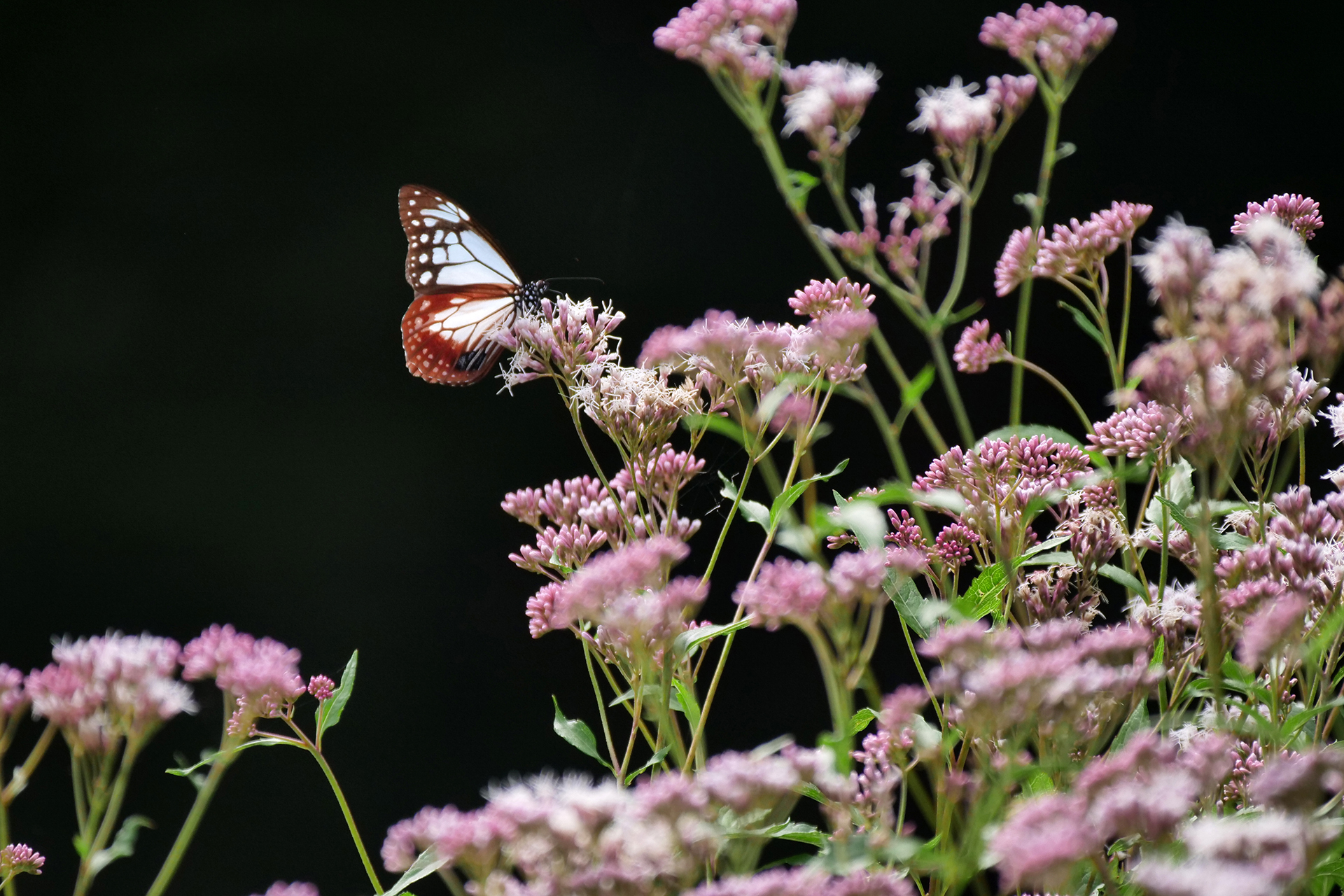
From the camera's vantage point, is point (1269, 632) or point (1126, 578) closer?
point (1269, 632)

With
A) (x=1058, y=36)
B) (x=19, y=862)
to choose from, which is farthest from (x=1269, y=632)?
(x=19, y=862)

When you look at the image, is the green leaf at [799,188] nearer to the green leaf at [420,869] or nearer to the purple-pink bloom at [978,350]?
the purple-pink bloom at [978,350]

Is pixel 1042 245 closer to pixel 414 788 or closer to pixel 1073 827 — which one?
pixel 1073 827

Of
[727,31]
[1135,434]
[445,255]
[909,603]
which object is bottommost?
[909,603]

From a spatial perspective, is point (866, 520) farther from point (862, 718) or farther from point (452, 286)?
point (452, 286)

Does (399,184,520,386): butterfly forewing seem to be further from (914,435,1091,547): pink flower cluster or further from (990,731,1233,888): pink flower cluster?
(990,731,1233,888): pink flower cluster

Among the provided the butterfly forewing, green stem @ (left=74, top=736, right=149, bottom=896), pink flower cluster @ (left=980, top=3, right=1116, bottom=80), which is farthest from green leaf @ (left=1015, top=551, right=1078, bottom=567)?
the butterfly forewing

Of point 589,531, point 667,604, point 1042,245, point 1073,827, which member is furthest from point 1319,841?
point 589,531
